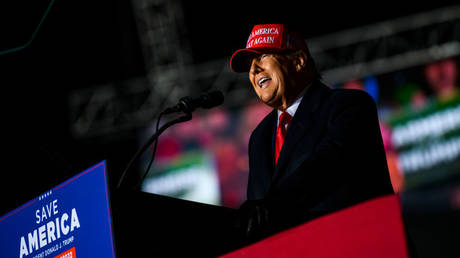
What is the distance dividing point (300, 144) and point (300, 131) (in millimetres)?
49

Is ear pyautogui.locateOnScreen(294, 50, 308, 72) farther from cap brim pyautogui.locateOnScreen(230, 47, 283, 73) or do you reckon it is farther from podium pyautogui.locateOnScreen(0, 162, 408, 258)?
podium pyautogui.locateOnScreen(0, 162, 408, 258)

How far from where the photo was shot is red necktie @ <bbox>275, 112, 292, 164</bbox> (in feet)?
6.56

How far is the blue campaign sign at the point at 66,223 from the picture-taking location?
1472 millimetres

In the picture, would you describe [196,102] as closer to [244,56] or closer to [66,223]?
[244,56]

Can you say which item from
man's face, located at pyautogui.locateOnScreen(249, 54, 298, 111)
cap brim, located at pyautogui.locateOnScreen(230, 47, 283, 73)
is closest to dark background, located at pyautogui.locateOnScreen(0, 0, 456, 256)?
cap brim, located at pyautogui.locateOnScreen(230, 47, 283, 73)

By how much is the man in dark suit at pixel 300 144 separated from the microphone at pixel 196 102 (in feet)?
0.61

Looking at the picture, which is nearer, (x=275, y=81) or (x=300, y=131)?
(x=300, y=131)

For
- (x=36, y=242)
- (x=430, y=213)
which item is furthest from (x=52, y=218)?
(x=430, y=213)

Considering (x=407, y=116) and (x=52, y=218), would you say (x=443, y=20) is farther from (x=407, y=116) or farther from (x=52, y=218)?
(x=52, y=218)

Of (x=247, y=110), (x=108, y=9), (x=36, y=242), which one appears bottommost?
(x=36, y=242)

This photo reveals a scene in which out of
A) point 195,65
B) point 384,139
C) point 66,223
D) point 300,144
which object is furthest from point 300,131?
point 195,65

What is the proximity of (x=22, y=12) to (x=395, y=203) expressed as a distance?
2.30 m

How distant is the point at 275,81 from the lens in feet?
6.82

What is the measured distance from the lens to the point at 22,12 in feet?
9.68
